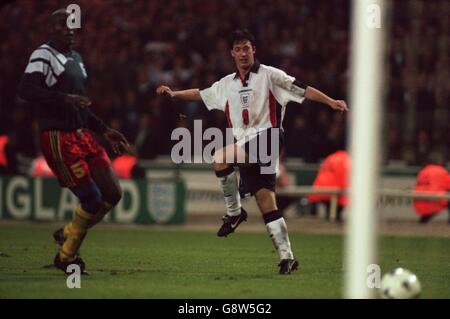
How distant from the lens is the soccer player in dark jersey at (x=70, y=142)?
941 cm

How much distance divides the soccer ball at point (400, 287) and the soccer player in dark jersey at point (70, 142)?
2.98m

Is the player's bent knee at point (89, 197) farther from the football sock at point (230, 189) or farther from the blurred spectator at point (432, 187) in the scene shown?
the blurred spectator at point (432, 187)

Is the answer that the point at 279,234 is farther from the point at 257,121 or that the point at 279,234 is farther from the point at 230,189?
the point at 257,121

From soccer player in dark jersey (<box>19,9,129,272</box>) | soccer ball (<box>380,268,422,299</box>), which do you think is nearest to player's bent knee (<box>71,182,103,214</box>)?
soccer player in dark jersey (<box>19,9,129,272</box>)

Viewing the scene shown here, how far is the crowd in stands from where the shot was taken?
753 inches

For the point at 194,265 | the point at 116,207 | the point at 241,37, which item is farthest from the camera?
the point at 116,207

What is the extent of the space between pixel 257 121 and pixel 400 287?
8.44ft

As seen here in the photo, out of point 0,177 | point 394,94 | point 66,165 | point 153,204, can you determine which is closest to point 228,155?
point 66,165

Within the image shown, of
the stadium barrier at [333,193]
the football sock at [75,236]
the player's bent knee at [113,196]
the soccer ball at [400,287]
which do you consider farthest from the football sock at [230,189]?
the stadium barrier at [333,193]

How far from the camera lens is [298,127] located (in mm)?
19078

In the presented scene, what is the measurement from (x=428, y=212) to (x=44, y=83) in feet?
33.3

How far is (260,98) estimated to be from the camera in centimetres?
963

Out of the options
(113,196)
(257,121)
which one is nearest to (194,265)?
(113,196)
